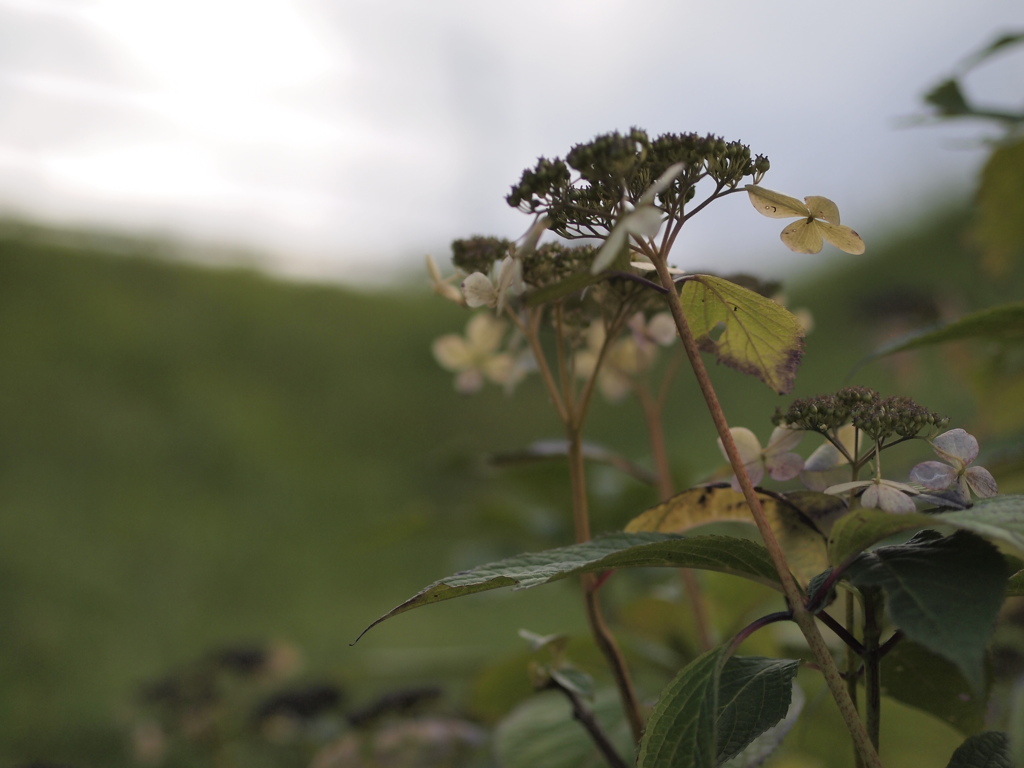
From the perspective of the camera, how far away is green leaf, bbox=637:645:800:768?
0.78 feet

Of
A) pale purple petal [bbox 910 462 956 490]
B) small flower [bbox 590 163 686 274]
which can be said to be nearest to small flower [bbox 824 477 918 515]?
pale purple petal [bbox 910 462 956 490]

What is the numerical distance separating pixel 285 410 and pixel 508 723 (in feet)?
6.39

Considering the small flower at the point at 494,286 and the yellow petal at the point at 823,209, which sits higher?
the yellow petal at the point at 823,209

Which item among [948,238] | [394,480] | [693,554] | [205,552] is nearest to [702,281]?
[693,554]

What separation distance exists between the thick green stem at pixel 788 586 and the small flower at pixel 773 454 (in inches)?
1.9

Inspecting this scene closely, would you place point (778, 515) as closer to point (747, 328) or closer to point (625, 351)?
→ point (747, 328)

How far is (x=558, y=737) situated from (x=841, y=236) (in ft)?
1.16

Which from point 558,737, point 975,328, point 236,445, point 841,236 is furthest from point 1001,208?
point 236,445

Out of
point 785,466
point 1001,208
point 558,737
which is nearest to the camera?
point 785,466

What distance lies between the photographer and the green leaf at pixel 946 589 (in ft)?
0.65

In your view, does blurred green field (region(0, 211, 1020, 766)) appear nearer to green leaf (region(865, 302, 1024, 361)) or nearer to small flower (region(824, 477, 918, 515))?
green leaf (region(865, 302, 1024, 361))

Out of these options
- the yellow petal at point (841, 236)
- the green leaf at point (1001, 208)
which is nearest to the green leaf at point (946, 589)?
the yellow petal at point (841, 236)

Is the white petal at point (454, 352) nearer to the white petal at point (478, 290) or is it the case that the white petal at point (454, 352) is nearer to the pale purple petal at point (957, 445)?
the white petal at point (478, 290)

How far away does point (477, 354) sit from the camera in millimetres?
504
